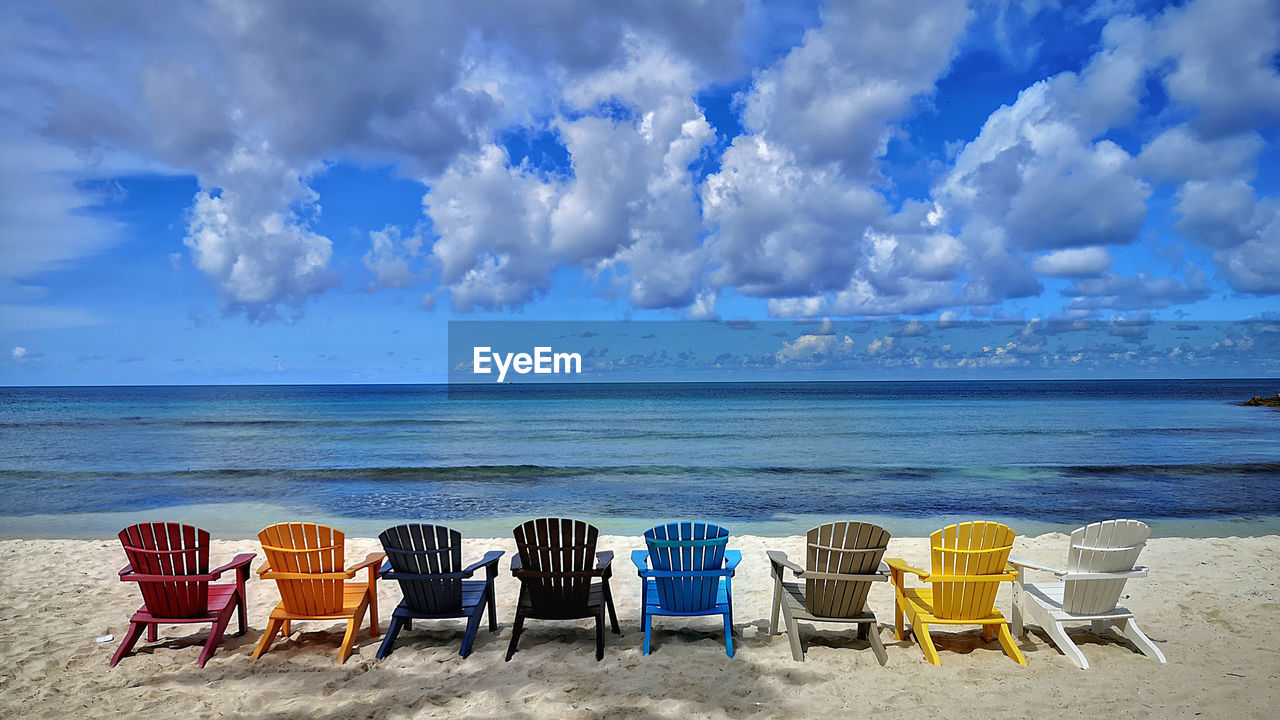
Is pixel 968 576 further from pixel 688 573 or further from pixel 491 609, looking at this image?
pixel 491 609

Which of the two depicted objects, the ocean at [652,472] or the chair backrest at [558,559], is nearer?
the chair backrest at [558,559]

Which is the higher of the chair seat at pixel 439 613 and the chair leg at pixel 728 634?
the chair seat at pixel 439 613

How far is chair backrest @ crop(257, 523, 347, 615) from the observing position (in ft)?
17.5

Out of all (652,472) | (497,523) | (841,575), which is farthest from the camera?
(652,472)

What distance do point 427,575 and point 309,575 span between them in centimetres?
82

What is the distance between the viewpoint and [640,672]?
5.07 metres

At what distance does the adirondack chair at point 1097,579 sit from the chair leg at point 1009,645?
26 centimetres

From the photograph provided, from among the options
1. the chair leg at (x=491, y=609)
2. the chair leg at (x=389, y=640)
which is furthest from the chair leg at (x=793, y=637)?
the chair leg at (x=389, y=640)

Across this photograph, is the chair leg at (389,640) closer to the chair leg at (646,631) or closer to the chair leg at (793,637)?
the chair leg at (646,631)

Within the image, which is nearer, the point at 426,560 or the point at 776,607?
the point at 426,560

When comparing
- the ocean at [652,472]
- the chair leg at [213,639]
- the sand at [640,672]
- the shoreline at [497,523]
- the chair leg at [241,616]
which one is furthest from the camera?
the ocean at [652,472]

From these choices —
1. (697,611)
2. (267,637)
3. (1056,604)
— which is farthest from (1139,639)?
(267,637)

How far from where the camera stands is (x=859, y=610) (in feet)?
17.4

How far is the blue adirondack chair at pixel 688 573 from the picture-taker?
17.6ft
